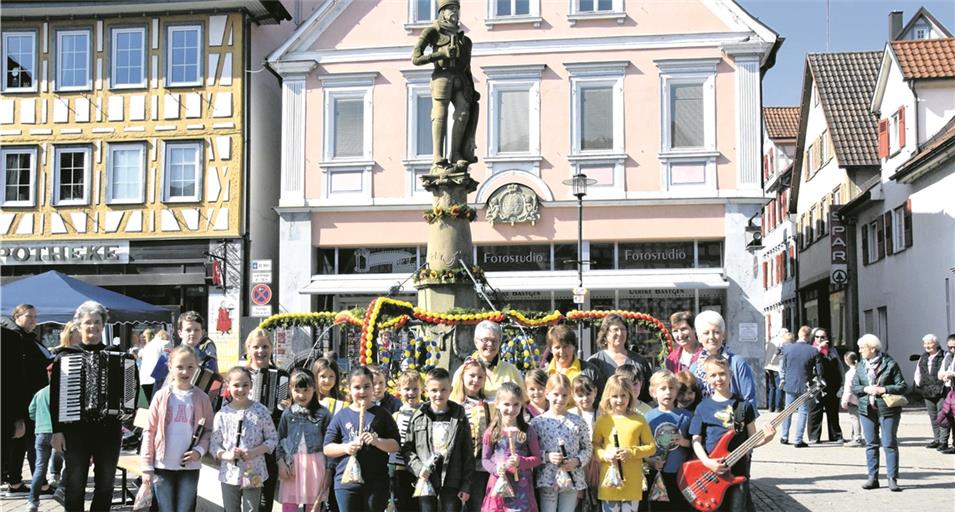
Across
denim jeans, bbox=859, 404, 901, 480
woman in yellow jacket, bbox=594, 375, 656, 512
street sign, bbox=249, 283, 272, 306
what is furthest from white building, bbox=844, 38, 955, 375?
woman in yellow jacket, bbox=594, 375, 656, 512

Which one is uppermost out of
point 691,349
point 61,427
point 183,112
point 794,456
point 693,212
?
point 183,112

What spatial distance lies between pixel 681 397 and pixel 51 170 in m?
21.5

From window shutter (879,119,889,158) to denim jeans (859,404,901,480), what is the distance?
18472 millimetres

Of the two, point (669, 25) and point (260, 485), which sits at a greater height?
point (669, 25)

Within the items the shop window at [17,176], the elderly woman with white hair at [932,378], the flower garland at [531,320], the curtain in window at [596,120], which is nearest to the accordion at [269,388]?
the flower garland at [531,320]

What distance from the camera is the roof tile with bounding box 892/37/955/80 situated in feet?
82.7

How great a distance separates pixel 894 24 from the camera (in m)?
36.5

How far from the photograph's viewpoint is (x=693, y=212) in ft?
76.4

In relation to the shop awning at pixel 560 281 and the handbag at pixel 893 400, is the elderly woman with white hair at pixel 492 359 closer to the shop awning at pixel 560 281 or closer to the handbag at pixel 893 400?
the handbag at pixel 893 400

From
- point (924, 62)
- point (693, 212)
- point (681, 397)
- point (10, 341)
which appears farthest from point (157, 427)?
point (924, 62)

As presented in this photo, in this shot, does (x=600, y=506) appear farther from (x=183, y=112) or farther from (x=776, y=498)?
(x=183, y=112)

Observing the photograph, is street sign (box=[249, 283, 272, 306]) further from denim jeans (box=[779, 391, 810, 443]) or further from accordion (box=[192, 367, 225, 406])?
accordion (box=[192, 367, 225, 406])

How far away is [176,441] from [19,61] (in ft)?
70.1

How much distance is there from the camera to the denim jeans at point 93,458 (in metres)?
7.56
